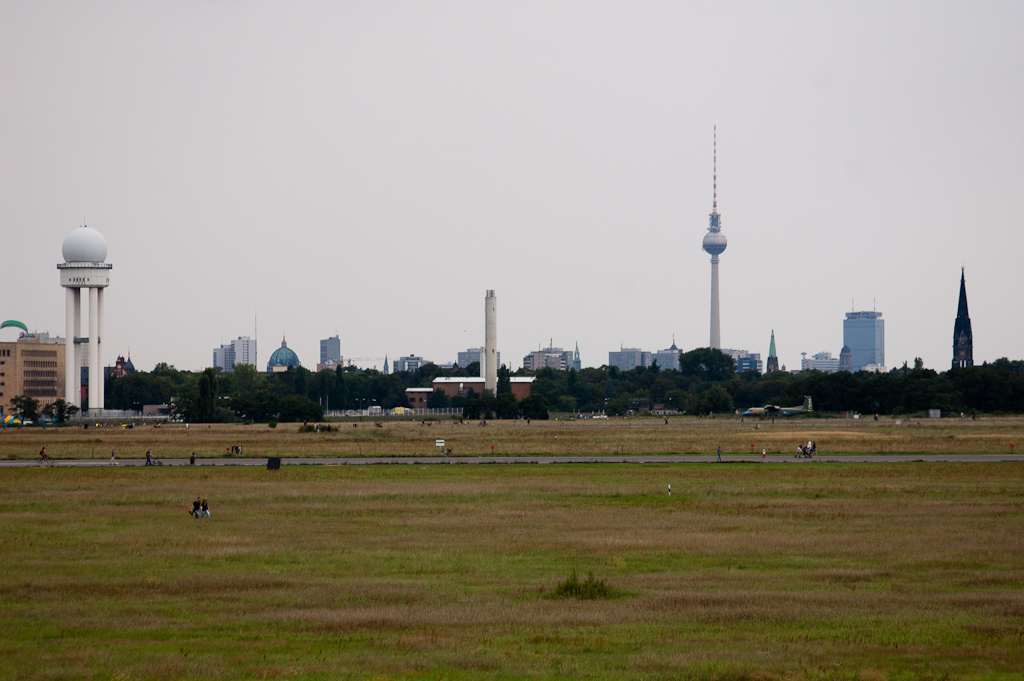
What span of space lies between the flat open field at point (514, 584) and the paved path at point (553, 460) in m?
19.7

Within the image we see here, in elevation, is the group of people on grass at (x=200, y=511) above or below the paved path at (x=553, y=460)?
above

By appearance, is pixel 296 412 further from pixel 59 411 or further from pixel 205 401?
pixel 59 411

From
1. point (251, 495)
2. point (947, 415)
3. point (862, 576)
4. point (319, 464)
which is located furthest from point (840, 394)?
point (862, 576)

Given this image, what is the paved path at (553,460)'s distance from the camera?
73250mm

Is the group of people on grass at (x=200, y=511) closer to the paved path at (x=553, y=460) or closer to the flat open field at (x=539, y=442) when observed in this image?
the paved path at (x=553, y=460)

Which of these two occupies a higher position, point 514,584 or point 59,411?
point 59,411

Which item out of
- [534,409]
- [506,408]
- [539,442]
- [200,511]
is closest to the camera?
[200,511]

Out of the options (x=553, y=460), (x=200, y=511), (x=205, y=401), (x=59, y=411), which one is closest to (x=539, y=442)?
(x=553, y=460)

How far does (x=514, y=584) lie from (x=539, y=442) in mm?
77323

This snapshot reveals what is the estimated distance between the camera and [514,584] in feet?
93.5

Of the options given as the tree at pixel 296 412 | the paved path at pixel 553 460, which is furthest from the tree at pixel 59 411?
the paved path at pixel 553 460

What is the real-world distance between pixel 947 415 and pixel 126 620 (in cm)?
16358

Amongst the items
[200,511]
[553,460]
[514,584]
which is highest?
[200,511]

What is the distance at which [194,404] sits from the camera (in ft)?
579
